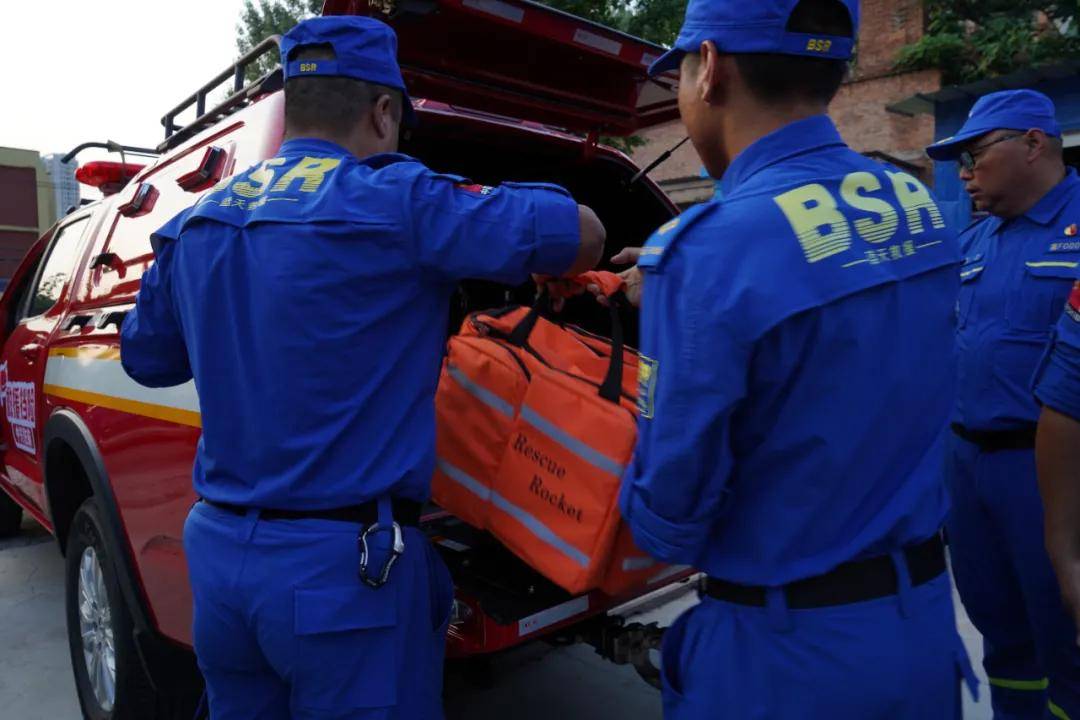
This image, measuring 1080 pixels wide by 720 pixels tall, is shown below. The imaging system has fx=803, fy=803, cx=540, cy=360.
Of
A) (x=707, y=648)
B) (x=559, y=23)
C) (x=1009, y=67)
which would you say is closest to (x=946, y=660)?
(x=707, y=648)

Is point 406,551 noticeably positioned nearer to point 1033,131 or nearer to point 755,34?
point 755,34

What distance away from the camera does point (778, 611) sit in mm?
1200

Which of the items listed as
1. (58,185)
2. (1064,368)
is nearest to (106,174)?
(1064,368)

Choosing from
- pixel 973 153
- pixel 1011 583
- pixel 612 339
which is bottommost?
pixel 1011 583

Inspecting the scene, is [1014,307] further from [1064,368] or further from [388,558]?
[388,558]

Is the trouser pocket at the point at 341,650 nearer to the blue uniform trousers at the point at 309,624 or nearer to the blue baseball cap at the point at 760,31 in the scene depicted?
the blue uniform trousers at the point at 309,624

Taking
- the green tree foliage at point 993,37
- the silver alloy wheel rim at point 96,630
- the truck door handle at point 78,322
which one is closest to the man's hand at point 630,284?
the silver alloy wheel rim at point 96,630

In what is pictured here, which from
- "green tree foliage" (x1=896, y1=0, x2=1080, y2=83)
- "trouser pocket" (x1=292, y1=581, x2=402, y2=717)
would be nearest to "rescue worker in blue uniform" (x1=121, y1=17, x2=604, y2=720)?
"trouser pocket" (x1=292, y1=581, x2=402, y2=717)

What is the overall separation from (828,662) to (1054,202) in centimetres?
211

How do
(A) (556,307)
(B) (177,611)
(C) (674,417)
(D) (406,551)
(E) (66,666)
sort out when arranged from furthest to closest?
(E) (66,666) → (B) (177,611) → (A) (556,307) → (D) (406,551) → (C) (674,417)

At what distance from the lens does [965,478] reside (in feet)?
8.48

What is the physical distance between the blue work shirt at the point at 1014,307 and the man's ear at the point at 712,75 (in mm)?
1694

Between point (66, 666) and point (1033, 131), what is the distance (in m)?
4.52

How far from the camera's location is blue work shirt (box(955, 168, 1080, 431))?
8.00 feet
